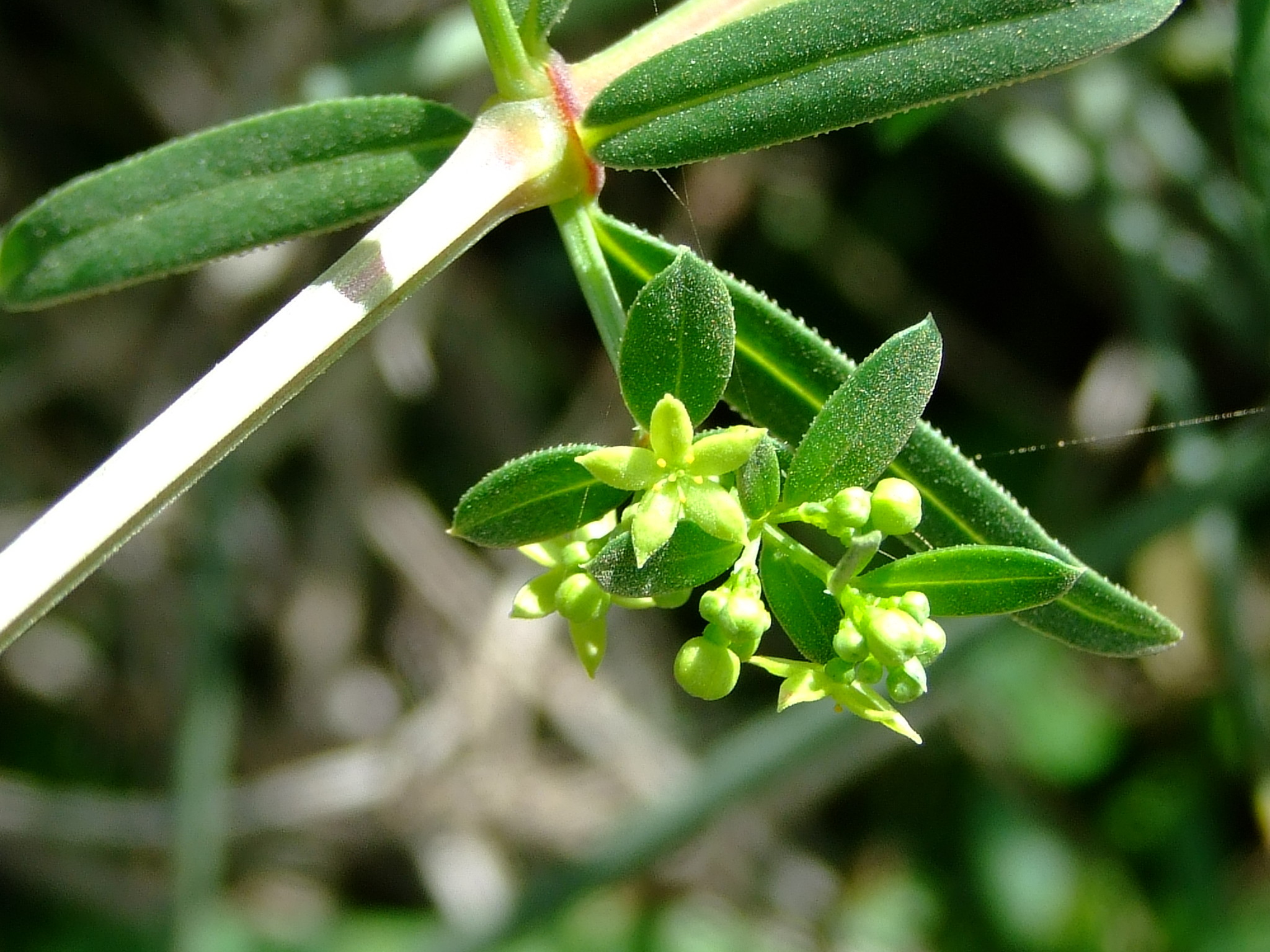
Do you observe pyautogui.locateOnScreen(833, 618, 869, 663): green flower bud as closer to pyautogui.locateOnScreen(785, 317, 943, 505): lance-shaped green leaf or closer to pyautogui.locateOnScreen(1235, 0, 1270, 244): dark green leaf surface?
pyautogui.locateOnScreen(785, 317, 943, 505): lance-shaped green leaf

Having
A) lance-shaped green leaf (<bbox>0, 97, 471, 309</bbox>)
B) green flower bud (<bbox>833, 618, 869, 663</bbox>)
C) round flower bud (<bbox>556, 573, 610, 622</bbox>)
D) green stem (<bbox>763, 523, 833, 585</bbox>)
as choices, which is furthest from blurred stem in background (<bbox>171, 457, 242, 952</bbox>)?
green flower bud (<bbox>833, 618, 869, 663</bbox>)

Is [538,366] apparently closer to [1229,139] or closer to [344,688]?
[344,688]

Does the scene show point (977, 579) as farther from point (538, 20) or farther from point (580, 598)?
point (538, 20)

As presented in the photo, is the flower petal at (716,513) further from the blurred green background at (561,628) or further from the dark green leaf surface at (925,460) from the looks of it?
the blurred green background at (561,628)

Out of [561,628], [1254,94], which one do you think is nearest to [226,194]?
[1254,94]

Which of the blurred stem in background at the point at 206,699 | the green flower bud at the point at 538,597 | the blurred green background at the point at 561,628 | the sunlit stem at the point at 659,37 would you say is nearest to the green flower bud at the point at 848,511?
the green flower bud at the point at 538,597

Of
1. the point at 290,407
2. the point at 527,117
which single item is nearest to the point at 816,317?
the point at 290,407

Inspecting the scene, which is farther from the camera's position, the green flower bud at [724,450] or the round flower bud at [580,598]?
the round flower bud at [580,598]
